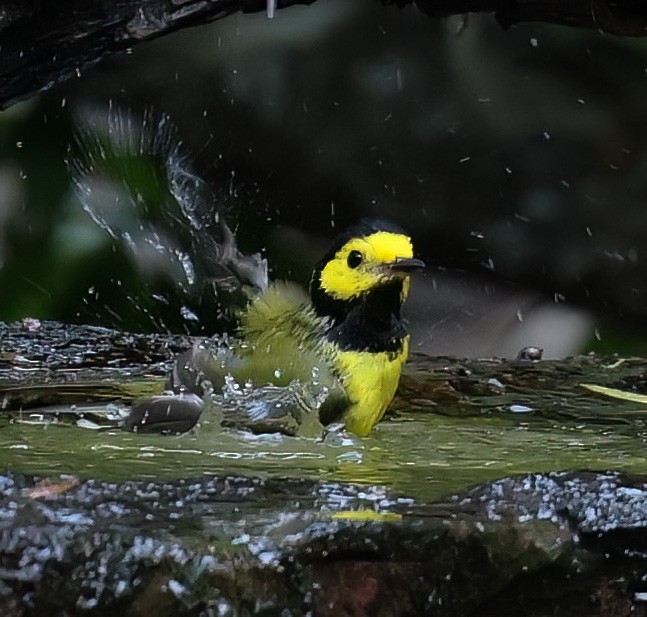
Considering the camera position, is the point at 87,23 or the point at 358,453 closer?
the point at 358,453

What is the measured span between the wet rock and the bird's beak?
42.6 inches

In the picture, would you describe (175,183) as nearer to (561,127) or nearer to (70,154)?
(70,154)

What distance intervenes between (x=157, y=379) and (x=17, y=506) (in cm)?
172

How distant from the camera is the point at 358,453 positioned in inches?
93.4

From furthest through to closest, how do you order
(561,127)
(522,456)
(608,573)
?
(561,127) < (522,456) < (608,573)

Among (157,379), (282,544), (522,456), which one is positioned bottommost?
(157,379)


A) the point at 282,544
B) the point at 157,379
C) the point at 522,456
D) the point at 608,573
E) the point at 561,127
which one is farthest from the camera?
the point at 561,127

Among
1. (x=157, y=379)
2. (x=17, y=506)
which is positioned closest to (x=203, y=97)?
(x=157, y=379)

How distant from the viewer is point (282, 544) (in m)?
1.51

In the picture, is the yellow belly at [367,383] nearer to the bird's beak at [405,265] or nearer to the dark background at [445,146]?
the bird's beak at [405,265]

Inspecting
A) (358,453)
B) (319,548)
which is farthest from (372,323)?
(319,548)

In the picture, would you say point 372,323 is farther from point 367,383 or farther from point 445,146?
point 445,146

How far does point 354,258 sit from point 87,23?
112 cm

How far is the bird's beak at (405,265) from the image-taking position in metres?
2.81
